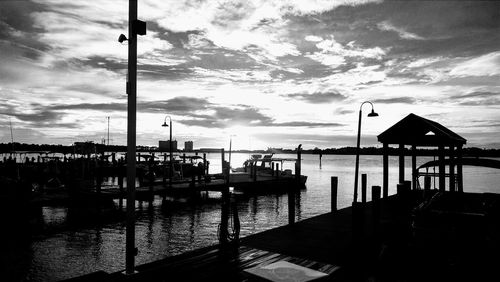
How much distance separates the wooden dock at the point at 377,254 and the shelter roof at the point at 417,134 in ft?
22.5

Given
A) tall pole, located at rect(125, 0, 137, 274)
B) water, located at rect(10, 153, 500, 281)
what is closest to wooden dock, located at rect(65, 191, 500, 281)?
tall pole, located at rect(125, 0, 137, 274)

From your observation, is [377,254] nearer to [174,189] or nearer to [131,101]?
[131,101]

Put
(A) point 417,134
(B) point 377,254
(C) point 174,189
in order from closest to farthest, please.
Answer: (B) point 377,254
(A) point 417,134
(C) point 174,189

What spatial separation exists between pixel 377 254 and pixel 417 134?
33.8 ft

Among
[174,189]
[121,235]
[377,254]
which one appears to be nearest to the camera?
[377,254]

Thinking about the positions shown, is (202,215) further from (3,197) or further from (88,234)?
(3,197)

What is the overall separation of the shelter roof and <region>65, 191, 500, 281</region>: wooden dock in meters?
6.86

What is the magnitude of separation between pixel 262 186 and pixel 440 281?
30.5m

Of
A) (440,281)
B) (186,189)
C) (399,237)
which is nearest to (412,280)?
(440,281)

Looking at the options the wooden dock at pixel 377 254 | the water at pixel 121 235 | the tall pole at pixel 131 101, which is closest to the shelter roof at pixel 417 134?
the wooden dock at pixel 377 254

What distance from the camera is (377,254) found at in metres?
8.94

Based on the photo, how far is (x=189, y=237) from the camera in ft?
57.7

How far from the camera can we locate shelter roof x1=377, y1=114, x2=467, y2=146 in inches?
656

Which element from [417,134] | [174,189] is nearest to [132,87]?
[417,134]
